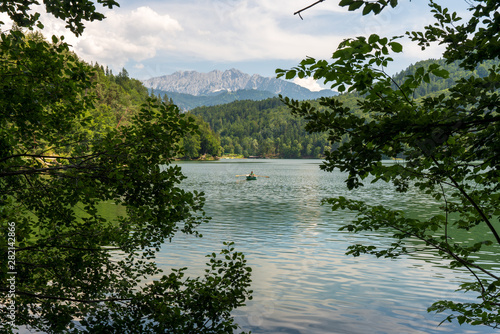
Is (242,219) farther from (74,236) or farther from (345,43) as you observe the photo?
(345,43)

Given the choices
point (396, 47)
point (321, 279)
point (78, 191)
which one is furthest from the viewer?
point (321, 279)

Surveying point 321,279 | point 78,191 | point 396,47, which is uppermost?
point 396,47

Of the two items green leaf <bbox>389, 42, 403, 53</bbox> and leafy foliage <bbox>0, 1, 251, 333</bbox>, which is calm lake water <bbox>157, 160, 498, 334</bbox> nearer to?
leafy foliage <bbox>0, 1, 251, 333</bbox>

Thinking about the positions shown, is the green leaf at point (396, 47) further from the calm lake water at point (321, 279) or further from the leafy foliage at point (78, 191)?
the calm lake water at point (321, 279)

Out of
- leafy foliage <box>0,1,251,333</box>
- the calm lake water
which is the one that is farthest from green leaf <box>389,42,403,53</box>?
the calm lake water

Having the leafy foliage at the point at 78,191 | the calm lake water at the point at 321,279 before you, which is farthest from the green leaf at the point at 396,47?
the calm lake water at the point at 321,279

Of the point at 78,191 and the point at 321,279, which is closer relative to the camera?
the point at 78,191

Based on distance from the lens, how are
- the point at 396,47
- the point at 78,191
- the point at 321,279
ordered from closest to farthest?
1. the point at 396,47
2. the point at 78,191
3. the point at 321,279

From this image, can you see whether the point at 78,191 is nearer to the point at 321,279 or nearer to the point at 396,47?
the point at 396,47

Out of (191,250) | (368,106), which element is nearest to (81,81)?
(368,106)

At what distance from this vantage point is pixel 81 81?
263 inches

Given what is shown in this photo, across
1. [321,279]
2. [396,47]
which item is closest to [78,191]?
[396,47]

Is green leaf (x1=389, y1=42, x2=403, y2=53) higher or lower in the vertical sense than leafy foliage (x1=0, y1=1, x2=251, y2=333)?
higher

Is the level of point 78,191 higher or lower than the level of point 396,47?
Result: lower
